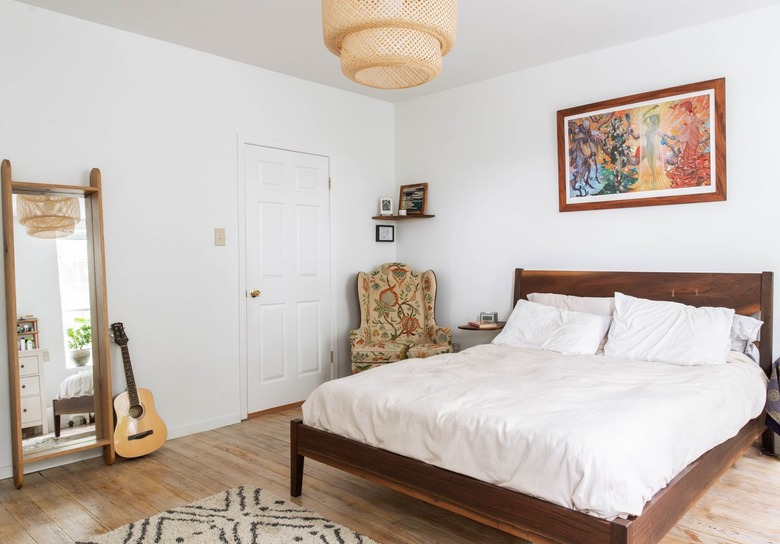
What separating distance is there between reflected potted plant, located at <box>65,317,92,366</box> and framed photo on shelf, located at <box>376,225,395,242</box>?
2.62m

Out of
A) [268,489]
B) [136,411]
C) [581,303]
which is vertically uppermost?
[581,303]

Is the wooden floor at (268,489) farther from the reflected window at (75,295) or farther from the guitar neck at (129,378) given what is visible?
the reflected window at (75,295)

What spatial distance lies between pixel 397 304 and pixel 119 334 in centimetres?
224

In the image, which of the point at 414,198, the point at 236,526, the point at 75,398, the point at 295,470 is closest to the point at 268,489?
the point at 295,470

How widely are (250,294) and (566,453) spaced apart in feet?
9.64

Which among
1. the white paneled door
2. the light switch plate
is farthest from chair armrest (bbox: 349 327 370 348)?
the light switch plate

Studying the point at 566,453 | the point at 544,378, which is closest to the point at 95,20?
the point at 544,378

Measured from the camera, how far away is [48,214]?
3270mm

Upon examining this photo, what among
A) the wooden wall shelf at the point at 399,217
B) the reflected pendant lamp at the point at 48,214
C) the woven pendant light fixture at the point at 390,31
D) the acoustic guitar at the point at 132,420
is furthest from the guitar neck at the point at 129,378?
the wooden wall shelf at the point at 399,217

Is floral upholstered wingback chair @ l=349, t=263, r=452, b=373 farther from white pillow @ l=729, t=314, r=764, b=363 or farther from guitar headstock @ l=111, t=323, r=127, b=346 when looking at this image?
white pillow @ l=729, t=314, r=764, b=363

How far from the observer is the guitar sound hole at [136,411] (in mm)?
3520

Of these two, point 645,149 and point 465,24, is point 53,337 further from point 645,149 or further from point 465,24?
point 645,149

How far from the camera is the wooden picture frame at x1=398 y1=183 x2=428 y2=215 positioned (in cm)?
515

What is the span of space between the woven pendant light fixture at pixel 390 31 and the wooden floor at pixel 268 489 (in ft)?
6.32
